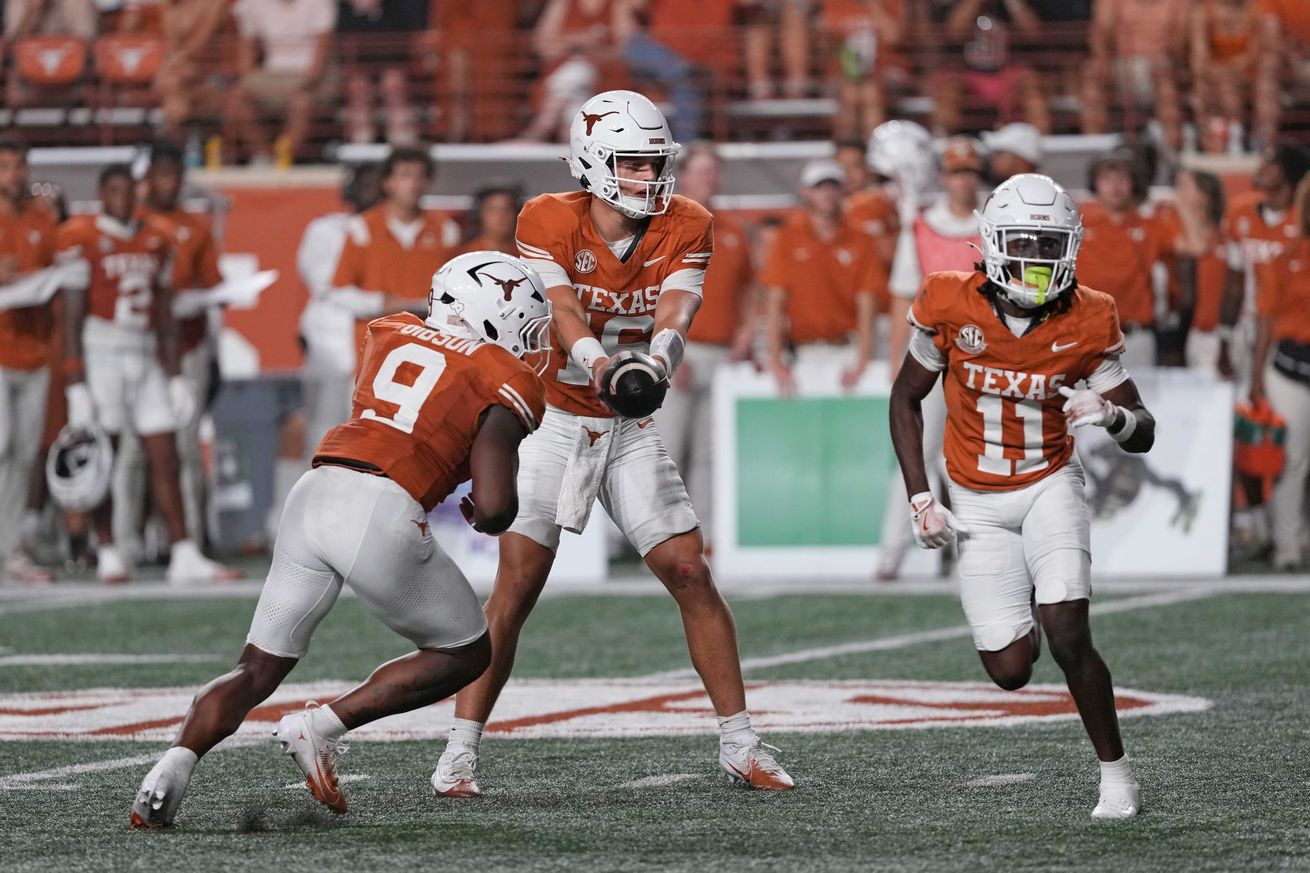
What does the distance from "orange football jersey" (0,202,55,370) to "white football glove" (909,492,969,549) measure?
6.77 m

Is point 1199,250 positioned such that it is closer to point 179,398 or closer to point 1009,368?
point 179,398

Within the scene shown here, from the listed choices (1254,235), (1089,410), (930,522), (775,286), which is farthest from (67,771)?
(1254,235)

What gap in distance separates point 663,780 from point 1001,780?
86cm

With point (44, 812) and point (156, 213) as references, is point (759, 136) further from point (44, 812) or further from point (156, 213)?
point (44, 812)

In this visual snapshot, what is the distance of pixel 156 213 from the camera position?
11188 millimetres

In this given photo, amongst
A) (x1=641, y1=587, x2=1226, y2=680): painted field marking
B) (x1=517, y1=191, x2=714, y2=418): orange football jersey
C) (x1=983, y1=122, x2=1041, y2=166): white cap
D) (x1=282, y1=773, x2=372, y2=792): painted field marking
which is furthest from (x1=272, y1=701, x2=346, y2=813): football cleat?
(x1=983, y1=122, x2=1041, y2=166): white cap

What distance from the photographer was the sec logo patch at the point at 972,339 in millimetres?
5312

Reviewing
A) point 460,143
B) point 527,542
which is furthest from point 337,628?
point 460,143

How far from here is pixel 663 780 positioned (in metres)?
5.47

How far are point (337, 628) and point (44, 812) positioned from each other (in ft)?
14.4

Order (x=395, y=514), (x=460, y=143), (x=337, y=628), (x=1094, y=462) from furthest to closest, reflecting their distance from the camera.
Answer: (x=460, y=143) < (x=1094, y=462) < (x=337, y=628) < (x=395, y=514)

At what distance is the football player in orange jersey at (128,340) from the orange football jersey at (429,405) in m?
6.02

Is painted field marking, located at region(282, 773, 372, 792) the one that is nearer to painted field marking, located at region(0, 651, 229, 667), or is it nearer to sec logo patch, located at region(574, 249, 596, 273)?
sec logo patch, located at region(574, 249, 596, 273)

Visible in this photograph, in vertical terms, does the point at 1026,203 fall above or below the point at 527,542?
above
